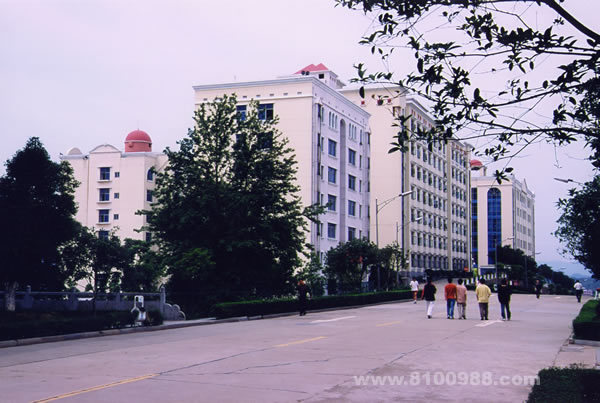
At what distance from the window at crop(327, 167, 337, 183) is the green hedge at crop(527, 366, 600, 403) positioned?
58714mm

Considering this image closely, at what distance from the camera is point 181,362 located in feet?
46.9

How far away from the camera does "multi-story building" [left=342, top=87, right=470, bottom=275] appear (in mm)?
91938

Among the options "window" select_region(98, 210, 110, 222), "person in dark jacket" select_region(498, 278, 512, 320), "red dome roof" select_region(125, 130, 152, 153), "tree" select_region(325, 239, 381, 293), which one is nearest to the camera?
"person in dark jacket" select_region(498, 278, 512, 320)

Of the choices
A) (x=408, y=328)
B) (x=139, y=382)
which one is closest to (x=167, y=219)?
(x=408, y=328)

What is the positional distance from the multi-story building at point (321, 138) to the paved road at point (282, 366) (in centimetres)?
4400

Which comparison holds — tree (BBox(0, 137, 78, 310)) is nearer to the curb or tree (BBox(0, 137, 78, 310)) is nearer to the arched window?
the curb

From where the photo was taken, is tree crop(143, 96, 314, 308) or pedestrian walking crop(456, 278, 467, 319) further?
tree crop(143, 96, 314, 308)

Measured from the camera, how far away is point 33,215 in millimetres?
36906

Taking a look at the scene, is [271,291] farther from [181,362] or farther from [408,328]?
[181,362]

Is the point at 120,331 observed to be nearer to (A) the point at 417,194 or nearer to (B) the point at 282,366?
(B) the point at 282,366

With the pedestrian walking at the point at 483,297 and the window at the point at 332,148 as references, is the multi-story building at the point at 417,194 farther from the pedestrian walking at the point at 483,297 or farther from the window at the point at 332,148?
the pedestrian walking at the point at 483,297

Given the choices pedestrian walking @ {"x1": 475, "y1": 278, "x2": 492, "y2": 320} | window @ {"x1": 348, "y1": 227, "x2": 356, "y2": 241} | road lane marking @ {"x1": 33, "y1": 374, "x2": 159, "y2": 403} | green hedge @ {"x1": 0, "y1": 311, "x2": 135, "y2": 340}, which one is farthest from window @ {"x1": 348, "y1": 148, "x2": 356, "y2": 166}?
road lane marking @ {"x1": 33, "y1": 374, "x2": 159, "y2": 403}

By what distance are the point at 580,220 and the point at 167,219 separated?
2092 cm

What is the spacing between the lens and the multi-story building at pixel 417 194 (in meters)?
91.9
